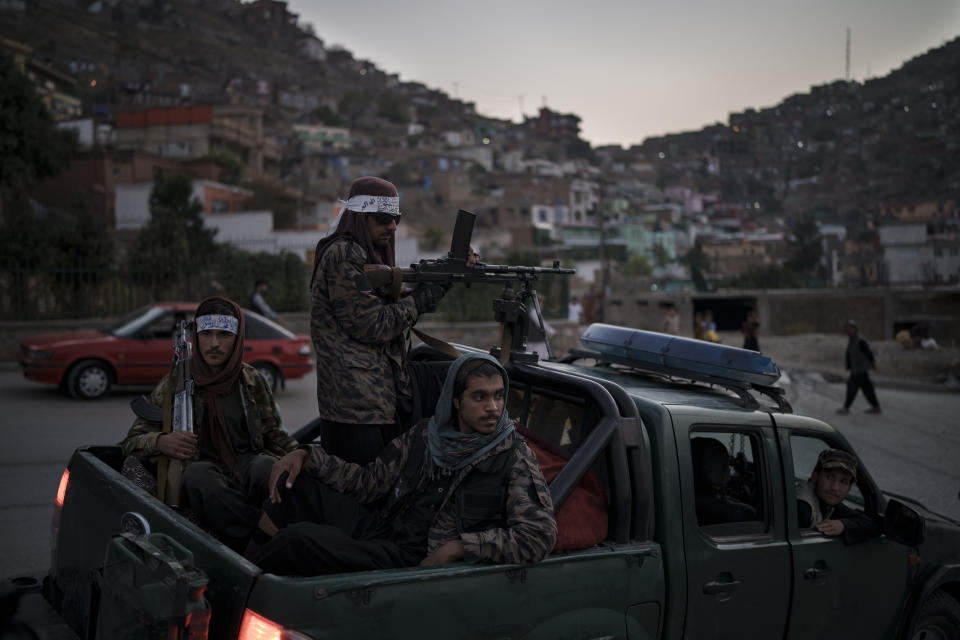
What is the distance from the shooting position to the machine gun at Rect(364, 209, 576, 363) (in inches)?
130

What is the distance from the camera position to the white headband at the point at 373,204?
321cm

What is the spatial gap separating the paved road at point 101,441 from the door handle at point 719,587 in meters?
3.96

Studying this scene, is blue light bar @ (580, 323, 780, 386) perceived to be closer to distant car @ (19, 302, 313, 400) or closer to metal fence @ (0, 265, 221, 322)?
distant car @ (19, 302, 313, 400)

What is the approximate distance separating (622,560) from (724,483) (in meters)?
0.84

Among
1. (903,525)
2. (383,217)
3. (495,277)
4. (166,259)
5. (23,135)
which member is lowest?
(903,525)

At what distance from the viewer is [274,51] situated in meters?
158

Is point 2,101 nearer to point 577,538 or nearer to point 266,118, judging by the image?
point 577,538

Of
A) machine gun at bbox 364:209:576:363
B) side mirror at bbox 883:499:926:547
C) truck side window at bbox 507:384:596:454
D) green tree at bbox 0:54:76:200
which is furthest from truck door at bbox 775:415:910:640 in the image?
green tree at bbox 0:54:76:200

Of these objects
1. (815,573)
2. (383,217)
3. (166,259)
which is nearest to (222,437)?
(383,217)

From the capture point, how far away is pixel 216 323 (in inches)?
137

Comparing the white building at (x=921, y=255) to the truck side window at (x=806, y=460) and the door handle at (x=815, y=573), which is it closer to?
the truck side window at (x=806, y=460)

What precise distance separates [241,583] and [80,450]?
1427mm

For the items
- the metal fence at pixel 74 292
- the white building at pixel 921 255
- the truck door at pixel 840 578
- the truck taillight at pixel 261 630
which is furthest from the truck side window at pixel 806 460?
the white building at pixel 921 255

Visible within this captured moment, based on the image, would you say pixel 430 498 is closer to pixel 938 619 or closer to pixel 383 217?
pixel 383 217
